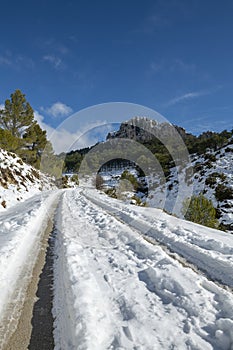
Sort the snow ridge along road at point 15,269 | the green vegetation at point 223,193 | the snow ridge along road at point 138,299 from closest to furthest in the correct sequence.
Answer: the snow ridge along road at point 138,299
the snow ridge along road at point 15,269
the green vegetation at point 223,193

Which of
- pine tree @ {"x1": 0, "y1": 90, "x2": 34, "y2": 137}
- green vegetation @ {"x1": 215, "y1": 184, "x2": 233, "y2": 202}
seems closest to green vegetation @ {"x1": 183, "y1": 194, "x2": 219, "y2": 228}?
green vegetation @ {"x1": 215, "y1": 184, "x2": 233, "y2": 202}

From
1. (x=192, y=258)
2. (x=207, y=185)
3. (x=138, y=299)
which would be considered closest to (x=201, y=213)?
(x=192, y=258)

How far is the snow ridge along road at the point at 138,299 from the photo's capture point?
7.55 feet

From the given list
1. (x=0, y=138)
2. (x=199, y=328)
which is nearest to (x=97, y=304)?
(x=199, y=328)

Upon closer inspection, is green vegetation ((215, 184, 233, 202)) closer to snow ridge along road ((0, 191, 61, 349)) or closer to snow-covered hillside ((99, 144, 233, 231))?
snow-covered hillside ((99, 144, 233, 231))

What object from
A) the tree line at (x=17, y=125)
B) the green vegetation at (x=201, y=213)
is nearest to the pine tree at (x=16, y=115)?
the tree line at (x=17, y=125)

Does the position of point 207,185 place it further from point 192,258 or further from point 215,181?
point 192,258

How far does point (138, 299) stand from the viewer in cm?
310

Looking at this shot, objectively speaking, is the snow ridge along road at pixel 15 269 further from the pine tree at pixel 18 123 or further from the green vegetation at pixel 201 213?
the pine tree at pixel 18 123

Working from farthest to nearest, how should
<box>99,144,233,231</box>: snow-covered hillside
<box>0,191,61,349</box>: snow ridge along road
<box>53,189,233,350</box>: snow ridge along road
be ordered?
<box>99,144,233,231</box>: snow-covered hillside < <box>0,191,61,349</box>: snow ridge along road < <box>53,189,233,350</box>: snow ridge along road

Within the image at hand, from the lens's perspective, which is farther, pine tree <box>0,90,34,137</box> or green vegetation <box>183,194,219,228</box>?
pine tree <box>0,90,34,137</box>

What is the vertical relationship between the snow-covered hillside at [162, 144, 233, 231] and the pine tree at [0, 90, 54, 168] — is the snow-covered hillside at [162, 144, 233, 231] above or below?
below

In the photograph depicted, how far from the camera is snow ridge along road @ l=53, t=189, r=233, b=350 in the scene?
90.6 inches

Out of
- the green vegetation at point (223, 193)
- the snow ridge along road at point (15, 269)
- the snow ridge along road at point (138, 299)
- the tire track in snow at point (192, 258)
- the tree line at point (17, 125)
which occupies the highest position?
the tree line at point (17, 125)
